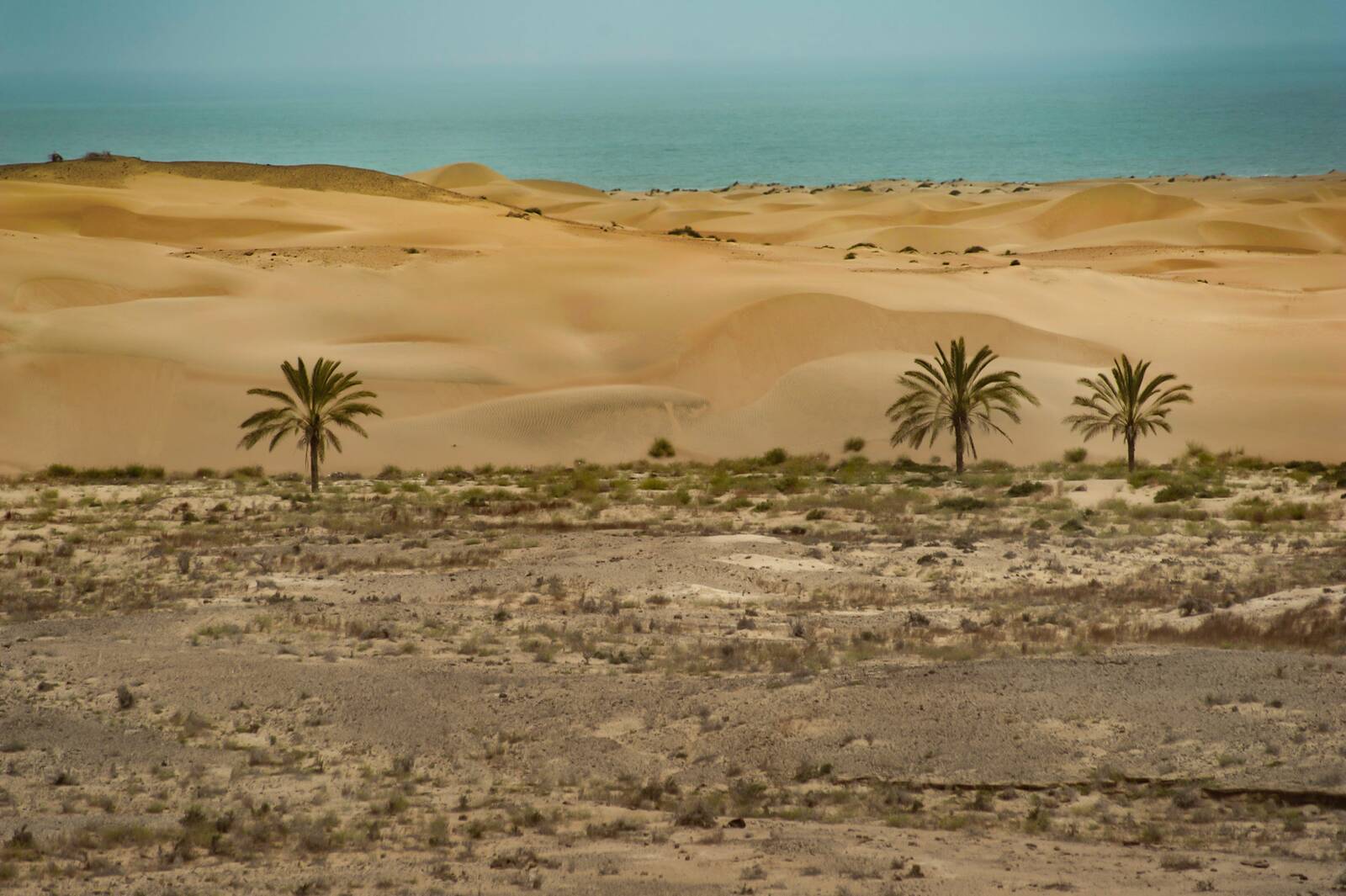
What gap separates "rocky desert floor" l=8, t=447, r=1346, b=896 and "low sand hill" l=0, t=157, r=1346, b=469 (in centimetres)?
1408

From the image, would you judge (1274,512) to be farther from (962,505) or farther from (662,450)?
(662,450)

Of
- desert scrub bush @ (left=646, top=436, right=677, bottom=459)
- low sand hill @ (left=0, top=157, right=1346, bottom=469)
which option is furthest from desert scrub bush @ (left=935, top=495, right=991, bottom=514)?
desert scrub bush @ (left=646, top=436, right=677, bottom=459)

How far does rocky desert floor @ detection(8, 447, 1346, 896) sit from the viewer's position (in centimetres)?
824

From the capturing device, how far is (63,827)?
8734mm

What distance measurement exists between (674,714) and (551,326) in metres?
32.6

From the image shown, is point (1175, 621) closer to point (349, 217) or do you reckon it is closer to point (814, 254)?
point (814, 254)

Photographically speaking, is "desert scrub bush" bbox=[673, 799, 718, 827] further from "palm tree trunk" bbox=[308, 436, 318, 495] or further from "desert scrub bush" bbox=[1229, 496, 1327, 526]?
"palm tree trunk" bbox=[308, 436, 318, 495]

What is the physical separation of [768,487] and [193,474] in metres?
12.4

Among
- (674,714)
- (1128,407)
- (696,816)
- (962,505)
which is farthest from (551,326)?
(696,816)

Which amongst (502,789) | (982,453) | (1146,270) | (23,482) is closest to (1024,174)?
(1146,270)

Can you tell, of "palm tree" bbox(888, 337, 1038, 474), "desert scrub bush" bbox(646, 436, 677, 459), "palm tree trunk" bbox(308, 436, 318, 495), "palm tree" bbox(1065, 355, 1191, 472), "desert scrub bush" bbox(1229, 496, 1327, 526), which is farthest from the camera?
"desert scrub bush" bbox(646, 436, 677, 459)

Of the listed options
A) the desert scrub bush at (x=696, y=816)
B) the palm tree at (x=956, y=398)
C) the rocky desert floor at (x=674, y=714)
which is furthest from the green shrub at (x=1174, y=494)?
the desert scrub bush at (x=696, y=816)

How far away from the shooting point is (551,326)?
141 ft

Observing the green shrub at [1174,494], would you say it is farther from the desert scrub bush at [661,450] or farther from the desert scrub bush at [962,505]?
the desert scrub bush at [661,450]
